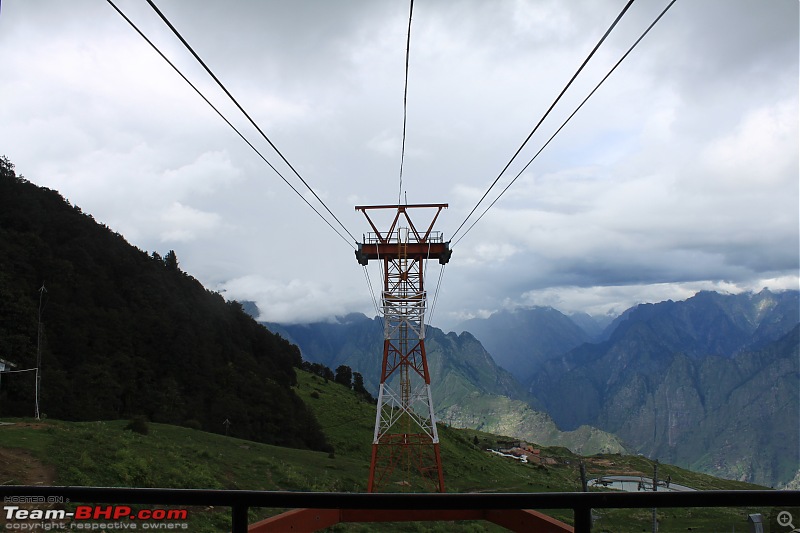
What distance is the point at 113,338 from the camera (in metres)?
56.6

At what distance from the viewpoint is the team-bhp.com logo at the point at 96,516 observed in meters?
3.05

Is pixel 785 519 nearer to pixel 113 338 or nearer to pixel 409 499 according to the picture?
pixel 409 499

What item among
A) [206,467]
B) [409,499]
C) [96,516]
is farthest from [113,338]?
[409,499]

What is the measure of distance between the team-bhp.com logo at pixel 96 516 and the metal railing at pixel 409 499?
478 millimetres

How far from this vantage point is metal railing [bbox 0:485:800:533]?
255 cm

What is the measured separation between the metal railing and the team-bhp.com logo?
0.48 metres

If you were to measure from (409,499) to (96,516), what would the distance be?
2.20 m

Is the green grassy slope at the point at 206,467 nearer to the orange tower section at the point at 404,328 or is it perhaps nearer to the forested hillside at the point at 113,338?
the orange tower section at the point at 404,328

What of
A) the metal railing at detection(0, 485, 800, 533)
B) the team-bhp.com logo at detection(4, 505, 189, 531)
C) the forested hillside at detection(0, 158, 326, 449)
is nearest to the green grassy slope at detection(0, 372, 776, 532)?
the metal railing at detection(0, 485, 800, 533)

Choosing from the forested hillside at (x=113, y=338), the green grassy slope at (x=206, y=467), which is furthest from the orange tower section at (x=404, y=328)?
the forested hillside at (x=113, y=338)

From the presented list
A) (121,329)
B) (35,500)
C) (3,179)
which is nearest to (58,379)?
(121,329)

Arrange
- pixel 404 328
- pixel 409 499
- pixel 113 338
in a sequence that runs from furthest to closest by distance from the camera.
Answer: pixel 113 338, pixel 404 328, pixel 409 499

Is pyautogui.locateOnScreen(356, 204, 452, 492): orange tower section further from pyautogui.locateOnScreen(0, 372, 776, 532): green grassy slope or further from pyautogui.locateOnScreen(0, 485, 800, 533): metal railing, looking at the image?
pyautogui.locateOnScreen(0, 485, 800, 533): metal railing

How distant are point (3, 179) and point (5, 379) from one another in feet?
105
